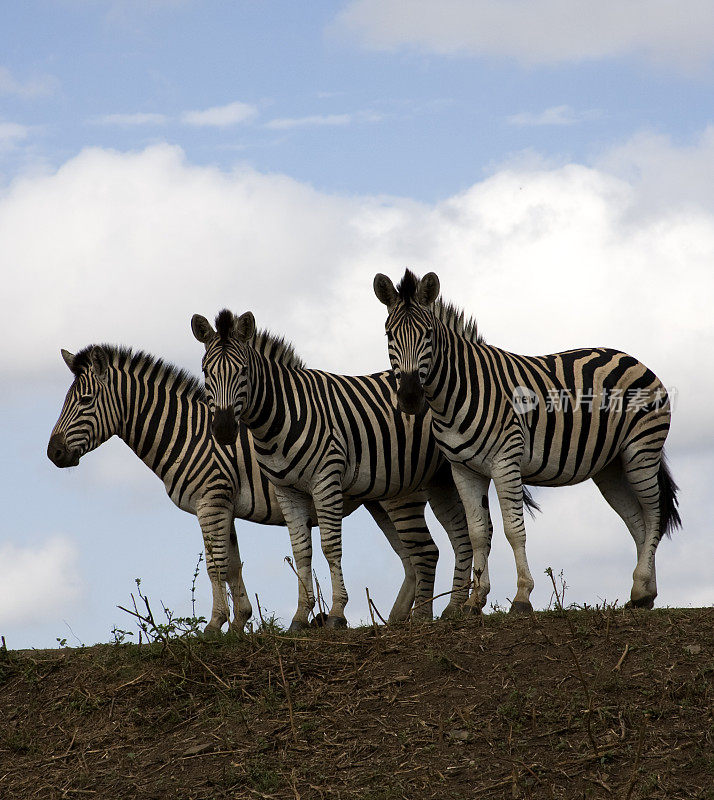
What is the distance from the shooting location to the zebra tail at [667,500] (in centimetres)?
1220

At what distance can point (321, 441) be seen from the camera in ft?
36.4

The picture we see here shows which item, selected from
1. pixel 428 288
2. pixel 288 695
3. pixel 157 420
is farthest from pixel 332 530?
pixel 288 695

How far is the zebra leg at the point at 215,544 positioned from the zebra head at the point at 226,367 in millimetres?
1280

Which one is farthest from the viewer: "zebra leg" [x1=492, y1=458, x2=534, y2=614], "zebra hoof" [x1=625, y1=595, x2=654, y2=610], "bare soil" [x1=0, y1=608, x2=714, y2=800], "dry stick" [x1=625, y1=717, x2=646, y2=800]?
"zebra hoof" [x1=625, y1=595, x2=654, y2=610]

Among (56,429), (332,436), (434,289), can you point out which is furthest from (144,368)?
(434,289)

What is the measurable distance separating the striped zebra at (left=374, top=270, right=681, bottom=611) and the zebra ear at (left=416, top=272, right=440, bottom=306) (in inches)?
0.4

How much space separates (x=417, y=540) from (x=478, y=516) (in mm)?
1835

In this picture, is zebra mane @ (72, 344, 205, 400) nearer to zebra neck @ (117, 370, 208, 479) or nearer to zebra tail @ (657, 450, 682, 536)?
zebra neck @ (117, 370, 208, 479)

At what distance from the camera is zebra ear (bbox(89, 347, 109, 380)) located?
40.9ft

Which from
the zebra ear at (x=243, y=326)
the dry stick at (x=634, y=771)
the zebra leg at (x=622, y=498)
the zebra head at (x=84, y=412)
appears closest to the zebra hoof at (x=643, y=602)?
the zebra leg at (x=622, y=498)

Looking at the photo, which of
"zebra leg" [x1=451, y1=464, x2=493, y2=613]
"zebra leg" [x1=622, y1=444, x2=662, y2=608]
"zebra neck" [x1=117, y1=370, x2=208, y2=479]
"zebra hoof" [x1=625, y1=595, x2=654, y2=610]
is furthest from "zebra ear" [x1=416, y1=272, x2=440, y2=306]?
"zebra hoof" [x1=625, y1=595, x2=654, y2=610]

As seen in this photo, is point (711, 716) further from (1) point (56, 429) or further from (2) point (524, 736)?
(1) point (56, 429)

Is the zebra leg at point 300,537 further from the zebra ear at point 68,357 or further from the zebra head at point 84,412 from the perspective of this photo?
the zebra ear at point 68,357

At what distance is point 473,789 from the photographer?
696cm
